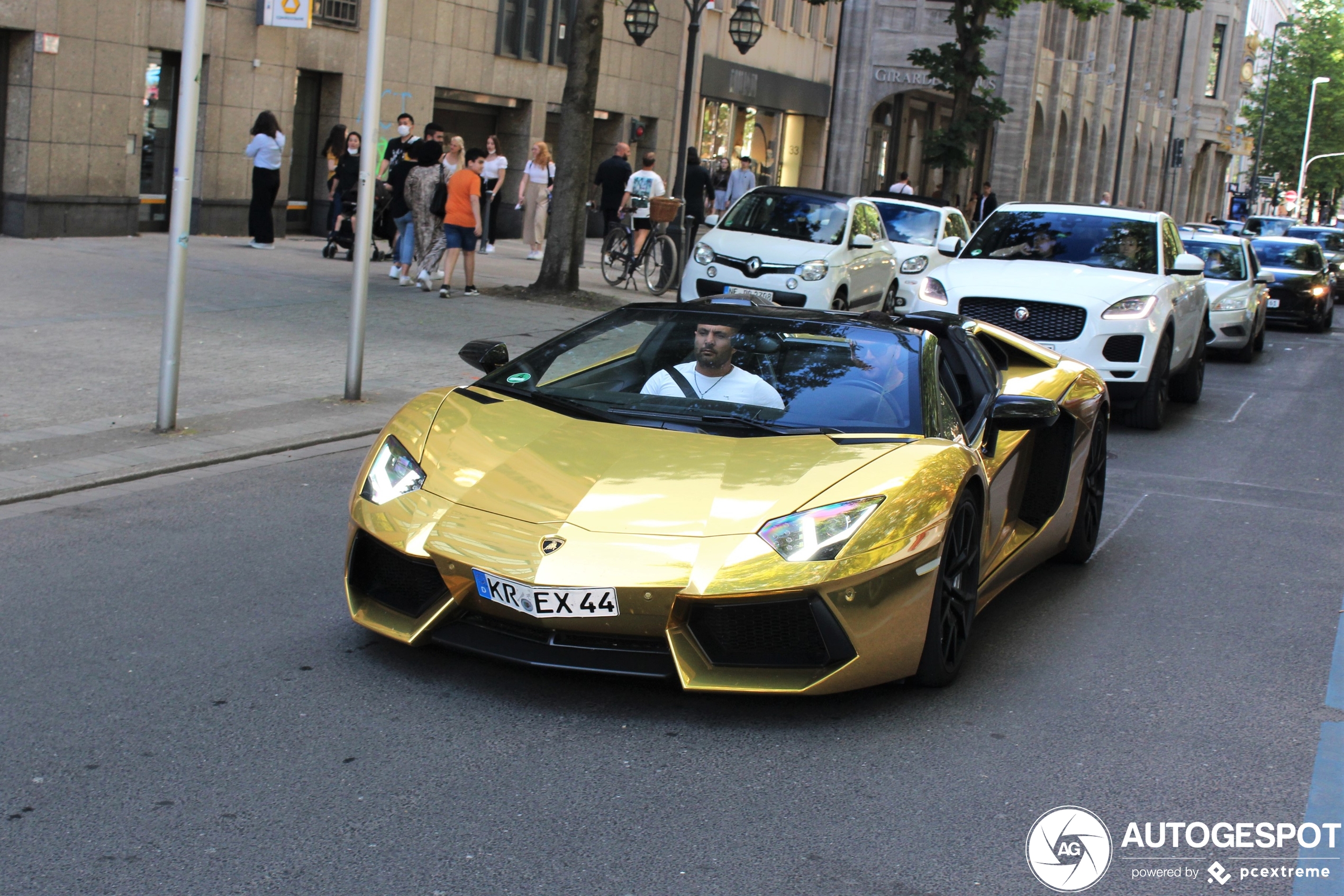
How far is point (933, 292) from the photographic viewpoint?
521 inches

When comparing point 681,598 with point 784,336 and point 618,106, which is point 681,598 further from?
point 618,106

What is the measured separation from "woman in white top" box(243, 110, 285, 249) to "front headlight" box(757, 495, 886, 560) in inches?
681

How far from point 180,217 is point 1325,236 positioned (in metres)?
34.8

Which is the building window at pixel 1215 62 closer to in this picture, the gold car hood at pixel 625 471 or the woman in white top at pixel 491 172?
the woman in white top at pixel 491 172

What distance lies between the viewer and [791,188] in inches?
715

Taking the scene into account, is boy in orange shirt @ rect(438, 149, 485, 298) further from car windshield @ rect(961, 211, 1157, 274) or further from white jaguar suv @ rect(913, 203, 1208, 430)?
car windshield @ rect(961, 211, 1157, 274)

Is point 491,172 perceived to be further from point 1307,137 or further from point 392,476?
point 1307,137

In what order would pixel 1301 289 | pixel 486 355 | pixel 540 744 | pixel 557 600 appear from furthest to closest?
pixel 1301 289
pixel 486 355
pixel 557 600
pixel 540 744

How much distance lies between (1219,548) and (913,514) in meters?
3.73

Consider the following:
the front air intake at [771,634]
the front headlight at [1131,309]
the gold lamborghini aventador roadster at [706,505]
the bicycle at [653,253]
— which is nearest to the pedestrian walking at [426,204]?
the bicycle at [653,253]

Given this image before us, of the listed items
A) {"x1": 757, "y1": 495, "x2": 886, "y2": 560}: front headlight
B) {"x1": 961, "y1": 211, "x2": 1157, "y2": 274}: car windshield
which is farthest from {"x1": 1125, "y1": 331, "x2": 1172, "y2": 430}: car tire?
{"x1": 757, "y1": 495, "x2": 886, "y2": 560}: front headlight

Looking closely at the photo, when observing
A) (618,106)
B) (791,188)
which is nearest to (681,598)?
(791,188)

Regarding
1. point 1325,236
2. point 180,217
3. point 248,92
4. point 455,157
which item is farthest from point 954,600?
point 1325,236

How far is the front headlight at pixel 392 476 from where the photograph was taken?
521 centimetres
